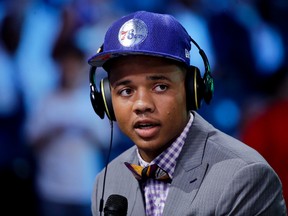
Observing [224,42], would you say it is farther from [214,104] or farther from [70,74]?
[70,74]

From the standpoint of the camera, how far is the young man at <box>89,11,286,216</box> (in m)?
2.09

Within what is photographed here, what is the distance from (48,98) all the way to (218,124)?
3.40 feet

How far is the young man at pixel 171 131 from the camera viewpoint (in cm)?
209

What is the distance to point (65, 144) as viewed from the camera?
4.43 m

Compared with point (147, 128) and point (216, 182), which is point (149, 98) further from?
point (216, 182)

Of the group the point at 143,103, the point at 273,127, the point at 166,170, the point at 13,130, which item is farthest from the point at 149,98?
the point at 13,130

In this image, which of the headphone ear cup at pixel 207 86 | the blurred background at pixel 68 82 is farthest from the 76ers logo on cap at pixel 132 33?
the blurred background at pixel 68 82

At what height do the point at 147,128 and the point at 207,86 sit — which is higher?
the point at 207,86

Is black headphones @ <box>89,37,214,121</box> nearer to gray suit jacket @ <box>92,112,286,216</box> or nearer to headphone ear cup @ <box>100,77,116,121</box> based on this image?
headphone ear cup @ <box>100,77,116,121</box>

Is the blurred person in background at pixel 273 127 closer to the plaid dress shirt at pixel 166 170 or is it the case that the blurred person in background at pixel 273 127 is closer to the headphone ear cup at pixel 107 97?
the plaid dress shirt at pixel 166 170

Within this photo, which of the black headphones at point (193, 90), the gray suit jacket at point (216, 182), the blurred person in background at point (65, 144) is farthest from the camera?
the blurred person in background at point (65, 144)

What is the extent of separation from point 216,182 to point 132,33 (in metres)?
0.50

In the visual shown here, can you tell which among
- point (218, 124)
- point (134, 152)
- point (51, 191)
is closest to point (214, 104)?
point (218, 124)

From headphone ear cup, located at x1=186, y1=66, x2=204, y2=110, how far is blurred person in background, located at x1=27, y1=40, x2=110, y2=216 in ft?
7.33
